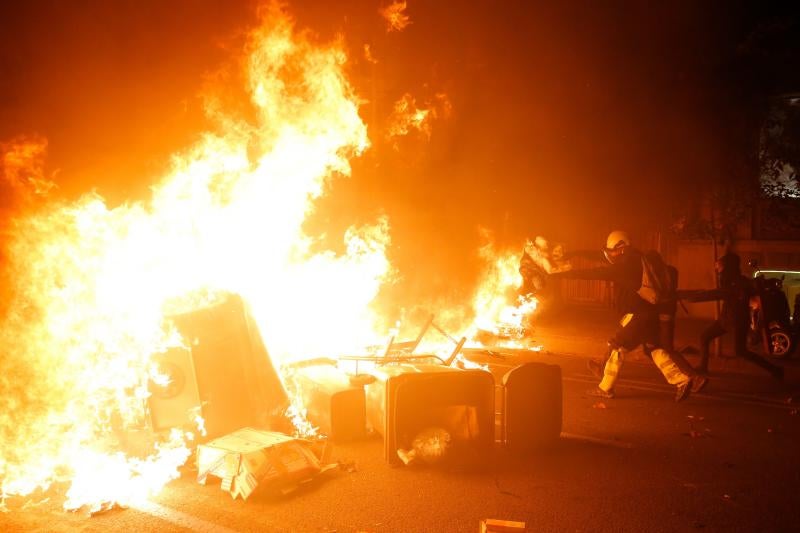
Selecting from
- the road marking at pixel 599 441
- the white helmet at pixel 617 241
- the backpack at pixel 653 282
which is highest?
the white helmet at pixel 617 241

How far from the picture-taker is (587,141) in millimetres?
16031

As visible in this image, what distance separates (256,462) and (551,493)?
8.67 ft

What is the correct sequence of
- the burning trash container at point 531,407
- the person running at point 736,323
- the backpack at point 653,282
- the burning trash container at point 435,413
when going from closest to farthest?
the burning trash container at point 435,413
the burning trash container at point 531,407
the backpack at point 653,282
the person running at point 736,323

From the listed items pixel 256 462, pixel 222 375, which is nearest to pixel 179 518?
pixel 256 462

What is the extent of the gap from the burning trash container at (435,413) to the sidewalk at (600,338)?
19.6 ft

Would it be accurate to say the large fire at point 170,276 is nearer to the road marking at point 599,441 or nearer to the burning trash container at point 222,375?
the burning trash container at point 222,375

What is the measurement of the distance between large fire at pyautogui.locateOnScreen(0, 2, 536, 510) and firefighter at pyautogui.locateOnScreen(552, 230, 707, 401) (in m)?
3.43

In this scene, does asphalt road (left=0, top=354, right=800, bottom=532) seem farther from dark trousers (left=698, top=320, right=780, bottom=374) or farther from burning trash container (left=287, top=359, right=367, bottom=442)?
dark trousers (left=698, top=320, right=780, bottom=374)

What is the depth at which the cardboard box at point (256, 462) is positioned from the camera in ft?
18.2

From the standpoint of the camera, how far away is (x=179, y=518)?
16.9 feet

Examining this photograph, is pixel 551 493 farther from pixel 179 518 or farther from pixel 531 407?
pixel 179 518

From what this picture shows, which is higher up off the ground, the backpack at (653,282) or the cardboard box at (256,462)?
the backpack at (653,282)

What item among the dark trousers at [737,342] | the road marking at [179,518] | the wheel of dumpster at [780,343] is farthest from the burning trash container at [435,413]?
the wheel of dumpster at [780,343]

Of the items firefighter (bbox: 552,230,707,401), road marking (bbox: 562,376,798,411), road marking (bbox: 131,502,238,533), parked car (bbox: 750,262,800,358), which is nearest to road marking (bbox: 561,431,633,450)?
firefighter (bbox: 552,230,707,401)
